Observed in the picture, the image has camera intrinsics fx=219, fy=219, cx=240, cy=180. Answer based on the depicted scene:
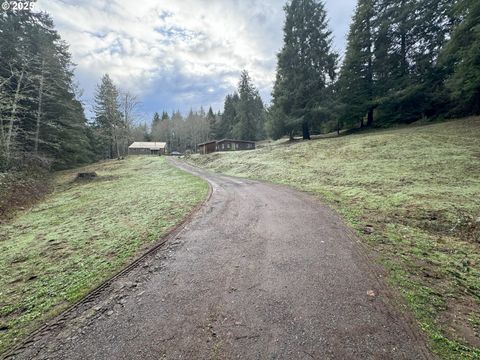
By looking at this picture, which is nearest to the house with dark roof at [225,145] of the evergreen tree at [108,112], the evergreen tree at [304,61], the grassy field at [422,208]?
the evergreen tree at [108,112]

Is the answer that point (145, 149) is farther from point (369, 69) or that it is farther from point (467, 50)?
point (467, 50)

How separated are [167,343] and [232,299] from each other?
1.02m

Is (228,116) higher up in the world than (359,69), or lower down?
higher up

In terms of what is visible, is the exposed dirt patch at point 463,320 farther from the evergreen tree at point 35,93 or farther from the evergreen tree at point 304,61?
the evergreen tree at point 304,61

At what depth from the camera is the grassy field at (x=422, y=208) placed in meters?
2.93

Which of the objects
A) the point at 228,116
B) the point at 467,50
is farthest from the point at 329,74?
the point at 228,116

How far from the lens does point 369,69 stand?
1026 inches

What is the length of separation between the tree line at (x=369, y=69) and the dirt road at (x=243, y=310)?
80.3 feet

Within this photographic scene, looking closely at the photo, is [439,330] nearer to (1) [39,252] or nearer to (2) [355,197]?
(2) [355,197]

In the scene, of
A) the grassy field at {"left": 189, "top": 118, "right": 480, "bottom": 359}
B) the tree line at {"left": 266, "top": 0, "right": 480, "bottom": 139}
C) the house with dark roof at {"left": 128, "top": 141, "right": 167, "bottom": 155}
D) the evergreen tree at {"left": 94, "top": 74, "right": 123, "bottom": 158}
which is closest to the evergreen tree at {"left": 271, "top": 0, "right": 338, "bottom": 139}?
the tree line at {"left": 266, "top": 0, "right": 480, "bottom": 139}

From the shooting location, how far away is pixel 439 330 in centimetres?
257

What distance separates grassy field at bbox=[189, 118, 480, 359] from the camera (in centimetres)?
293

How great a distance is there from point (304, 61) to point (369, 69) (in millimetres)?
7678

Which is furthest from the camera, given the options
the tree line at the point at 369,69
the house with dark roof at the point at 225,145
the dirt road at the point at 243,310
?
the house with dark roof at the point at 225,145
